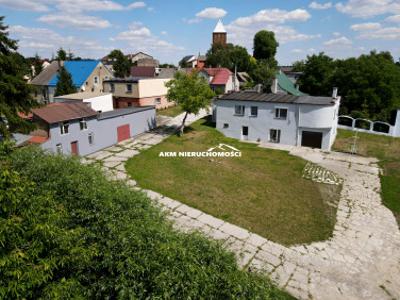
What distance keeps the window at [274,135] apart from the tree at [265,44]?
61.0m

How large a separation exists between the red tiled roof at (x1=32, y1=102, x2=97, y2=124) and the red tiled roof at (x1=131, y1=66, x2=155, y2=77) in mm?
35763

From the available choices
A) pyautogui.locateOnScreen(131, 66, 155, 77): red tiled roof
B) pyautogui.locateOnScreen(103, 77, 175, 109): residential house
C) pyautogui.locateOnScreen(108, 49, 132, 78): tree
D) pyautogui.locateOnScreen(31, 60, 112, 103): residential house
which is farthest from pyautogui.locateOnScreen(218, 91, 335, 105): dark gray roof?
pyautogui.locateOnScreen(108, 49, 132, 78): tree

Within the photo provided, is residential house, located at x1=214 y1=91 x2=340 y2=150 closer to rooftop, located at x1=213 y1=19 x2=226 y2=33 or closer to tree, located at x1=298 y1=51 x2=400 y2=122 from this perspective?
tree, located at x1=298 y1=51 x2=400 y2=122

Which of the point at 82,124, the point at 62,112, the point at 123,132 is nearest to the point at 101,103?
the point at 123,132

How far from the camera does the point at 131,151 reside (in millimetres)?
26000

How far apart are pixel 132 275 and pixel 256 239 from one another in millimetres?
8776

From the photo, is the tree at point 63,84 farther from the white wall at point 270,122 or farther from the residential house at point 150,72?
the white wall at point 270,122

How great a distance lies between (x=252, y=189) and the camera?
18891 mm

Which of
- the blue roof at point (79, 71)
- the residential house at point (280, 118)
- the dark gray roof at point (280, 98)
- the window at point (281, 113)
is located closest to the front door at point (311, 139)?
the residential house at point (280, 118)

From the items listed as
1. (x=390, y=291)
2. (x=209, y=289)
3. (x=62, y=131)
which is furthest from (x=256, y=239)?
(x=62, y=131)

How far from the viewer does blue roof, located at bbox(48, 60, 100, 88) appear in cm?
4347

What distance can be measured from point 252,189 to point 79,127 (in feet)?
52.7

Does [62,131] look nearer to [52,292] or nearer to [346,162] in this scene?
[52,292]

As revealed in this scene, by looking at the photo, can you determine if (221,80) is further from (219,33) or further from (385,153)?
(219,33)
